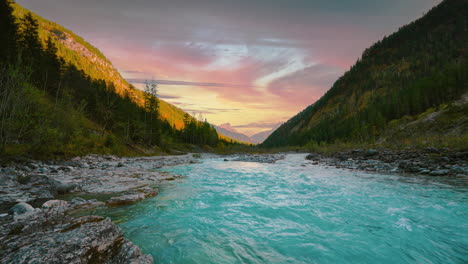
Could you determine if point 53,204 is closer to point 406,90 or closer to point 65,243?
point 65,243

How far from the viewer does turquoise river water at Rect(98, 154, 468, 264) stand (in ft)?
11.9

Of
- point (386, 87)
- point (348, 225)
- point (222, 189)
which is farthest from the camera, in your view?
point (386, 87)

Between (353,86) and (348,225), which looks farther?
(353,86)

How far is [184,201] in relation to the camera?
691cm

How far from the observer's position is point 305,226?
4.95 meters

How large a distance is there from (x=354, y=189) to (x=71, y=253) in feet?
32.1

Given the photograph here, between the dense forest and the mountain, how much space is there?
117ft

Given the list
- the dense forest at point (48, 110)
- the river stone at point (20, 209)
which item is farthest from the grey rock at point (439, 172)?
the dense forest at point (48, 110)

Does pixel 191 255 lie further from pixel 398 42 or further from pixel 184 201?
pixel 398 42

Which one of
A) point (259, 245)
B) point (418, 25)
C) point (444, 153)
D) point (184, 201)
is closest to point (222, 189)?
point (184, 201)

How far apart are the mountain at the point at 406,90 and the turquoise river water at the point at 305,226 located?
21401 millimetres

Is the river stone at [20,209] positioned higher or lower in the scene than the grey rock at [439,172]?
lower

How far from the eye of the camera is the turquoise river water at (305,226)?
11.9 feet

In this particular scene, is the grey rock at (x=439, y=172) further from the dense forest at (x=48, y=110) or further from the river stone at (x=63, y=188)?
the dense forest at (x=48, y=110)
